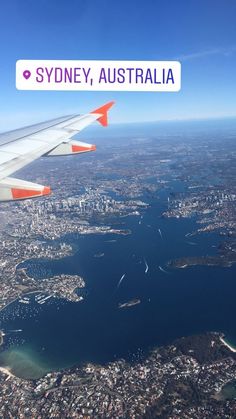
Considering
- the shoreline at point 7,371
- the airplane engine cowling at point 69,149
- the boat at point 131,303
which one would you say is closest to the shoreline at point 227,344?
the boat at point 131,303

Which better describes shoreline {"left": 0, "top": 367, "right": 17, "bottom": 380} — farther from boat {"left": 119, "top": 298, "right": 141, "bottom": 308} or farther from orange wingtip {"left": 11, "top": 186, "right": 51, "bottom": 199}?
orange wingtip {"left": 11, "top": 186, "right": 51, "bottom": 199}

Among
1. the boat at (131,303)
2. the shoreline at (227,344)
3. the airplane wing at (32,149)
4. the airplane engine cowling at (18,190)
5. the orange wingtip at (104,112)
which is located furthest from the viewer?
the boat at (131,303)

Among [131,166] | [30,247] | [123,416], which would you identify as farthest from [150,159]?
[123,416]

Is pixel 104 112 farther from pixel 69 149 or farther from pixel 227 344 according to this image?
pixel 227 344

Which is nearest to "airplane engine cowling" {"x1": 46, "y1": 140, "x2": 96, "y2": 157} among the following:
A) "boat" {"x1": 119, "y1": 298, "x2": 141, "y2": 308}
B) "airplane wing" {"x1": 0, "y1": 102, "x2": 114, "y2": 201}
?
"airplane wing" {"x1": 0, "y1": 102, "x2": 114, "y2": 201}

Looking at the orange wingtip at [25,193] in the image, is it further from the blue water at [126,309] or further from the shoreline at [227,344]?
the shoreline at [227,344]

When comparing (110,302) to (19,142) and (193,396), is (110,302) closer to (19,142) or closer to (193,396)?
(193,396)
